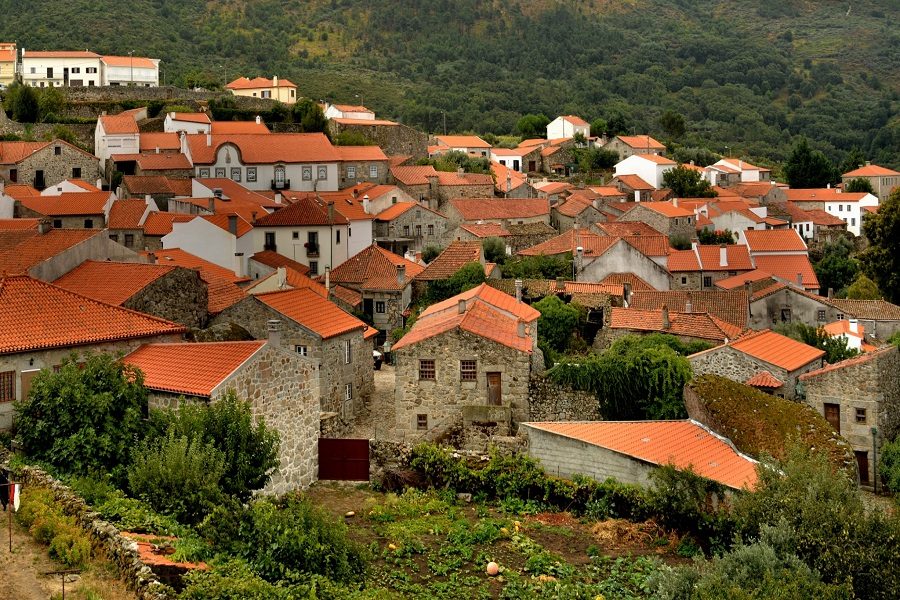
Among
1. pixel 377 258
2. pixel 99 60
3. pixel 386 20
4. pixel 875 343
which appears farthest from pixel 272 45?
pixel 875 343

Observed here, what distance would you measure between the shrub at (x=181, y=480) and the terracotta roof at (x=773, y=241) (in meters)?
49.7

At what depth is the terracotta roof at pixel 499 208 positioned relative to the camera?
206ft

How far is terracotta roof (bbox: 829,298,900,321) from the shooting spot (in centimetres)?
4741

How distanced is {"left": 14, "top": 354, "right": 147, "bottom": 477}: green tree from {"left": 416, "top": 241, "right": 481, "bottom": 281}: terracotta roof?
27.1m

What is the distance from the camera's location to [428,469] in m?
21.9

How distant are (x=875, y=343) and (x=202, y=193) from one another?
1360 inches

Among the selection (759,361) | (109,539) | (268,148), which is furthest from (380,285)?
(109,539)

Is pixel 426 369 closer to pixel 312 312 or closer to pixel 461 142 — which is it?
pixel 312 312

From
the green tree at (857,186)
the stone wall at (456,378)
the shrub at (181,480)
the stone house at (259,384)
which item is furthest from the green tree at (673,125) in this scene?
the shrub at (181,480)

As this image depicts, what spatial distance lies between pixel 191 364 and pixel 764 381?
17.6 meters

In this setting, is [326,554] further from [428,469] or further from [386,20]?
[386,20]

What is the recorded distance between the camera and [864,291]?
181ft

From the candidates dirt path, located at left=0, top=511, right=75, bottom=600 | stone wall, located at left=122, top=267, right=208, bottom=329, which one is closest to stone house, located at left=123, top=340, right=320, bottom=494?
dirt path, located at left=0, top=511, right=75, bottom=600

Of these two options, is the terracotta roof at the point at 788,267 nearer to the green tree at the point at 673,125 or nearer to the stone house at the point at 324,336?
the stone house at the point at 324,336
